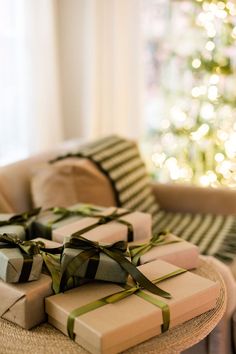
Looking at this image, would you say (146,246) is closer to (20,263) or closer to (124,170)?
(20,263)

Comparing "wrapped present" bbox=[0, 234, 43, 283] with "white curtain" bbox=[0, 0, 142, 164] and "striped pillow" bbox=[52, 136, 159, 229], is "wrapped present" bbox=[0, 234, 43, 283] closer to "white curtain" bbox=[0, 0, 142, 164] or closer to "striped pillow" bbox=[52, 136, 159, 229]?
"striped pillow" bbox=[52, 136, 159, 229]

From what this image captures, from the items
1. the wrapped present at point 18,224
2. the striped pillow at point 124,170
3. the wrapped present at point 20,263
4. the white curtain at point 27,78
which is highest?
the white curtain at point 27,78

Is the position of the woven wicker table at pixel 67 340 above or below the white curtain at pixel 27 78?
below

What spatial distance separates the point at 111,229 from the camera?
1226mm

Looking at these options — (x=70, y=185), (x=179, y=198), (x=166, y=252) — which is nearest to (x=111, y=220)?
(x=166, y=252)

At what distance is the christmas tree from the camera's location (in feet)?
8.27

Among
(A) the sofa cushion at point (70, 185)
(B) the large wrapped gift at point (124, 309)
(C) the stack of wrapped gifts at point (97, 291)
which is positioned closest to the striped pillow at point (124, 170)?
(A) the sofa cushion at point (70, 185)

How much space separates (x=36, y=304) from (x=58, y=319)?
6 cm

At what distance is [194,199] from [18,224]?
1.15 metres

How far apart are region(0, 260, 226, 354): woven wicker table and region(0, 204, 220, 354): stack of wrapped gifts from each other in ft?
0.04

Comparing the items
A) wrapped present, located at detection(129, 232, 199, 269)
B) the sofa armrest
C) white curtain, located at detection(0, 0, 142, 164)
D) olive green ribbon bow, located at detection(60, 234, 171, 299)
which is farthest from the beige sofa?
olive green ribbon bow, located at detection(60, 234, 171, 299)

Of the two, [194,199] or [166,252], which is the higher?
[166,252]

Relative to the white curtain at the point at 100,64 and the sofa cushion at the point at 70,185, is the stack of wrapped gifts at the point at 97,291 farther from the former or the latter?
the white curtain at the point at 100,64

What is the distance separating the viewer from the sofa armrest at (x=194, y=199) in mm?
2205
